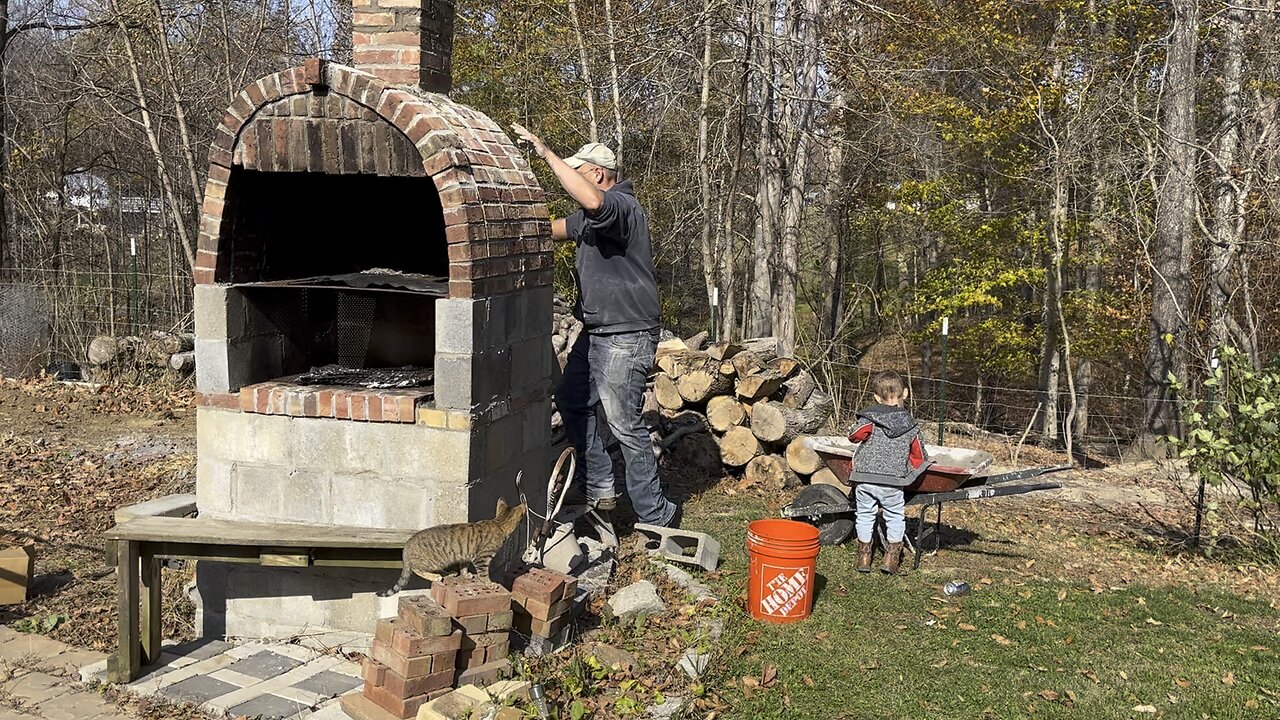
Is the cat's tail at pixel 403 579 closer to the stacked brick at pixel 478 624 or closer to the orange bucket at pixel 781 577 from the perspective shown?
the stacked brick at pixel 478 624

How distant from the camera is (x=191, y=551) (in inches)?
190

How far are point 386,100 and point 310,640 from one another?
2683 millimetres

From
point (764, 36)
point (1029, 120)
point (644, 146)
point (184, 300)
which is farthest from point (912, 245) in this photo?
point (184, 300)

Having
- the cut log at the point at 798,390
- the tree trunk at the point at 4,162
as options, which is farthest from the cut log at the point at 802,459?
the tree trunk at the point at 4,162

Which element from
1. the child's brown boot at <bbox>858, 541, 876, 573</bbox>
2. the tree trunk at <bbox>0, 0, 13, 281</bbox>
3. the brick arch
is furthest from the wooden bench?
the tree trunk at <bbox>0, 0, 13, 281</bbox>

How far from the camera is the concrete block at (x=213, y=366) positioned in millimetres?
5359

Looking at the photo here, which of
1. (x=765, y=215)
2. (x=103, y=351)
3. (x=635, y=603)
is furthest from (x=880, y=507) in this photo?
(x=103, y=351)

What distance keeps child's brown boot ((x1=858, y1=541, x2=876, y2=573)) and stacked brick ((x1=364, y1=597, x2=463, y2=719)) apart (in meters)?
3.01

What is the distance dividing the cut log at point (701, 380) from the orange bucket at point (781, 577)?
11.2ft

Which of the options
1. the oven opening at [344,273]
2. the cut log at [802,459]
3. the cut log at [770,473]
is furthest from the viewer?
the cut log at [770,473]

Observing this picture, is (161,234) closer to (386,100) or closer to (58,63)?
(58,63)

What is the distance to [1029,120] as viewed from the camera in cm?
1723

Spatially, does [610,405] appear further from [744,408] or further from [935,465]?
[744,408]

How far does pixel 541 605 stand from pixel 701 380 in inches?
172
